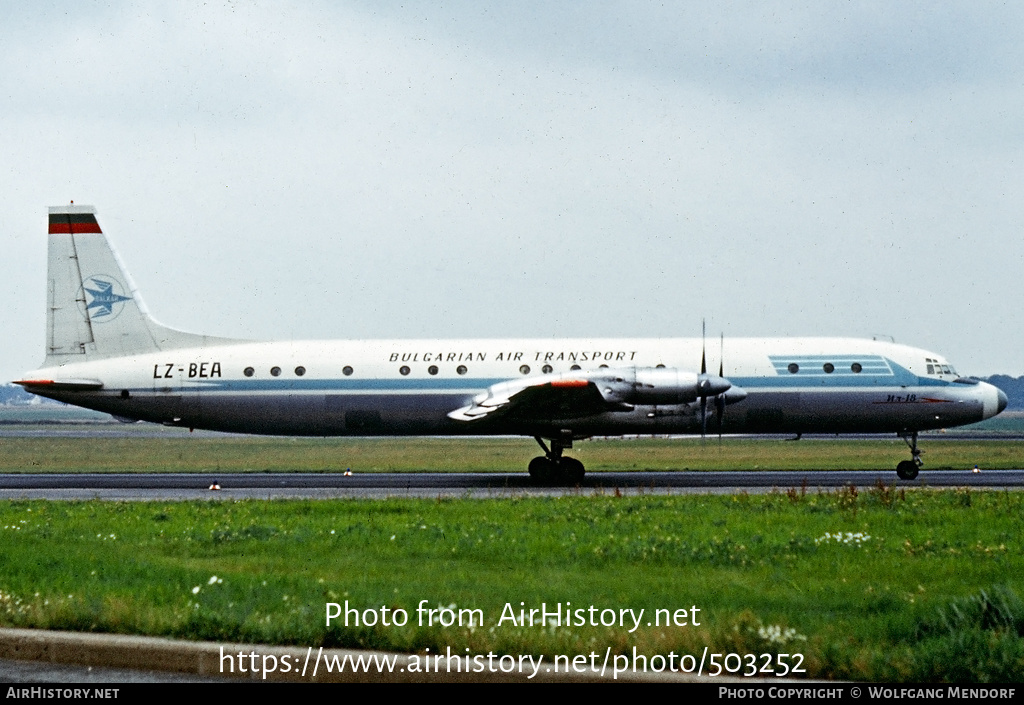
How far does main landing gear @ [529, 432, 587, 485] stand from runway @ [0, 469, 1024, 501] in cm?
38

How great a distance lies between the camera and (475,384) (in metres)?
30.6

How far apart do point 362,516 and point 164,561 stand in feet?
18.0

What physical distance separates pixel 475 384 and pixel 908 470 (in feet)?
40.7

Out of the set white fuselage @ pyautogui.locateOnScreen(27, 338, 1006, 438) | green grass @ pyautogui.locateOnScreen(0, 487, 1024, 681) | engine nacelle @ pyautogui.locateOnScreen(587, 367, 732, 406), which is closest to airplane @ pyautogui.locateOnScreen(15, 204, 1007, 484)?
white fuselage @ pyautogui.locateOnScreen(27, 338, 1006, 438)

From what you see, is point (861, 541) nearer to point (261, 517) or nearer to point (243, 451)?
point (261, 517)

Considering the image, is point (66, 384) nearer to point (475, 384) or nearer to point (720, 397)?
point (475, 384)

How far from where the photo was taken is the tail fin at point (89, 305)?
3238 cm

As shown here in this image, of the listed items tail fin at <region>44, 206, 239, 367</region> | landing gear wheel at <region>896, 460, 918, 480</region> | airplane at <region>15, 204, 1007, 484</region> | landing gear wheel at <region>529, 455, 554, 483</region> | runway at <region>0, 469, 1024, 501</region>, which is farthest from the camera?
tail fin at <region>44, 206, 239, 367</region>

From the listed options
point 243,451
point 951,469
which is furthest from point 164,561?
point 243,451

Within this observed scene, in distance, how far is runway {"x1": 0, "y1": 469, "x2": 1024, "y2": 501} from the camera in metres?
25.6

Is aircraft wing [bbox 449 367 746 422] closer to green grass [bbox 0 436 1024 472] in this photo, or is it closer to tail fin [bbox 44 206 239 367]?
green grass [bbox 0 436 1024 472]

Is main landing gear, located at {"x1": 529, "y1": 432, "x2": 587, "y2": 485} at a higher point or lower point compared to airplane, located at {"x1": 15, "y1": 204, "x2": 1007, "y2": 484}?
lower

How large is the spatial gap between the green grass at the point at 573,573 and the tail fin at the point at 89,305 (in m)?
12.5

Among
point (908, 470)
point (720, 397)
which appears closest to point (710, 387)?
point (720, 397)
